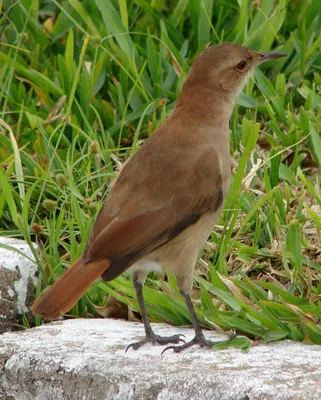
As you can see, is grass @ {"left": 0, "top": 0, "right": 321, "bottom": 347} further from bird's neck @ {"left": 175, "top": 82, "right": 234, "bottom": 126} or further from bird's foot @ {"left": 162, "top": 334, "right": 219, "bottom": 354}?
bird's neck @ {"left": 175, "top": 82, "right": 234, "bottom": 126}

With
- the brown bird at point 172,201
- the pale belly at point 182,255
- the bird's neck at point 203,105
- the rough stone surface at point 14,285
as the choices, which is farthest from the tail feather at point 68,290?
the bird's neck at point 203,105

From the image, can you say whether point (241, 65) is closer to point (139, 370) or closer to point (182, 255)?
point (182, 255)

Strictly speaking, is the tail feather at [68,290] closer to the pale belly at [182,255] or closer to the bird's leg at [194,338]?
the pale belly at [182,255]

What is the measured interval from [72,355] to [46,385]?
163mm

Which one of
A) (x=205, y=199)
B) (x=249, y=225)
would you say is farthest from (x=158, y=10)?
(x=205, y=199)

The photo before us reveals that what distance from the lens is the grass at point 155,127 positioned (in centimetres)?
469

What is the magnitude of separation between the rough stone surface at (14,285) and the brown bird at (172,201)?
2.06ft

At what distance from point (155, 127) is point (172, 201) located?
167 cm

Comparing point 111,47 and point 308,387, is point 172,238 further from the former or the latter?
point 111,47

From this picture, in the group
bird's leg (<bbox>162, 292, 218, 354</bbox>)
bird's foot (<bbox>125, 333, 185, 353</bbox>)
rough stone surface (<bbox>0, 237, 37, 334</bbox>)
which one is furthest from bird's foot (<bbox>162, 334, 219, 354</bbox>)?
rough stone surface (<bbox>0, 237, 37, 334</bbox>)

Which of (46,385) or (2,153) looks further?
(2,153)

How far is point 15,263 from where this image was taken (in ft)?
16.0

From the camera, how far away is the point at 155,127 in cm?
601

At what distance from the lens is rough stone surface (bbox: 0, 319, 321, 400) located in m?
3.53
